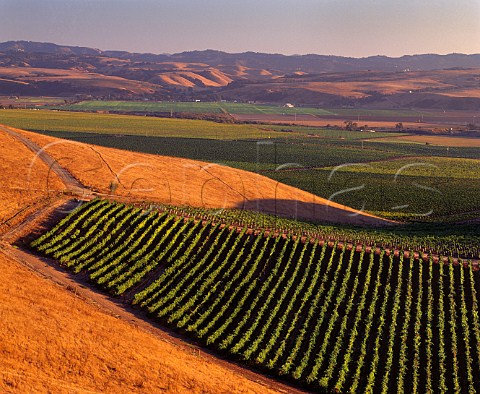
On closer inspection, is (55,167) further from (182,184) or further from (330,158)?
(330,158)

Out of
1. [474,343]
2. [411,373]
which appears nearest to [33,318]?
[411,373]

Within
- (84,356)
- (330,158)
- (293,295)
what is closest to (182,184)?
(293,295)

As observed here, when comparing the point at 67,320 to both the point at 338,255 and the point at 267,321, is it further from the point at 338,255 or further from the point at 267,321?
the point at 338,255

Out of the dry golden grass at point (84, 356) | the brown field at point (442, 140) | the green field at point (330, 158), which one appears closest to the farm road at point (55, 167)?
the dry golden grass at point (84, 356)

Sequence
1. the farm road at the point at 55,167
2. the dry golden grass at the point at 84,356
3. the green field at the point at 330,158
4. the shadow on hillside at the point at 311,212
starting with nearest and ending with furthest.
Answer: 1. the dry golden grass at the point at 84,356
2. the farm road at the point at 55,167
3. the shadow on hillside at the point at 311,212
4. the green field at the point at 330,158

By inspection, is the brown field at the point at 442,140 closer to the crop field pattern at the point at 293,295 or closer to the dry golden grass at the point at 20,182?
the dry golden grass at the point at 20,182
